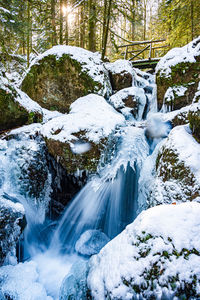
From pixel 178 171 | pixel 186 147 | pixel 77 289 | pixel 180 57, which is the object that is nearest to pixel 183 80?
pixel 180 57

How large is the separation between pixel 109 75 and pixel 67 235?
289 inches

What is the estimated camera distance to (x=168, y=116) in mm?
5195

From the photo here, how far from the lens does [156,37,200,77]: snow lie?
5988 millimetres

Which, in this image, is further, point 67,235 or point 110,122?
point 110,122

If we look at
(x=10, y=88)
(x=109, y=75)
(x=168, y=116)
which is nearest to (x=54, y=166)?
(x=10, y=88)

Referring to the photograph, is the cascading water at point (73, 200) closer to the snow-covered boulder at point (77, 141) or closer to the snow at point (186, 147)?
the snow-covered boulder at point (77, 141)

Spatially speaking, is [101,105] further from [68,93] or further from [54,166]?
[54,166]

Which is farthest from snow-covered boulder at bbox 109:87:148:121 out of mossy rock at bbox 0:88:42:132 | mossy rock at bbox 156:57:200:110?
mossy rock at bbox 0:88:42:132

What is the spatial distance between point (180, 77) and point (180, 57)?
0.84 m

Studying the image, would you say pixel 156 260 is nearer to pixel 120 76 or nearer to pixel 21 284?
pixel 21 284

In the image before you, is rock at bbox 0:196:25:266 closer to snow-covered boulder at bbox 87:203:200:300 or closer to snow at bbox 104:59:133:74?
snow-covered boulder at bbox 87:203:200:300

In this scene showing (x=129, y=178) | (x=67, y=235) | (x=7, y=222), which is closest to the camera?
(x=7, y=222)

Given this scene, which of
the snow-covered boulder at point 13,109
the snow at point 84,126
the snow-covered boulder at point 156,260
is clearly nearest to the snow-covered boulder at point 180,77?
the snow at point 84,126

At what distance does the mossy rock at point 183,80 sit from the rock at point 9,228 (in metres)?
5.78
